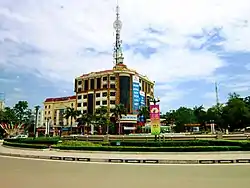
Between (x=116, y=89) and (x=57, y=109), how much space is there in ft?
118

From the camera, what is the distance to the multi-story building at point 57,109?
114 meters

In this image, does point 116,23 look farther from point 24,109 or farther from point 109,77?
point 24,109

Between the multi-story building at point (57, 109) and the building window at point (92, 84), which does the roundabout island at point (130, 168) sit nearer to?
the building window at point (92, 84)

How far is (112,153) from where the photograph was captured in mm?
26828

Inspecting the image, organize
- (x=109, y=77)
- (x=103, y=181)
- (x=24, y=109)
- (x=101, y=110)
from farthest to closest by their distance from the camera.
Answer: (x=24, y=109), (x=109, y=77), (x=101, y=110), (x=103, y=181)

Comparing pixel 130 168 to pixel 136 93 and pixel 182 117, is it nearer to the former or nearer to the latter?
pixel 136 93

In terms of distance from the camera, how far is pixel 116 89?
91.2m

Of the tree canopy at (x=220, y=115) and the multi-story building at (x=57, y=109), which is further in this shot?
the multi-story building at (x=57, y=109)

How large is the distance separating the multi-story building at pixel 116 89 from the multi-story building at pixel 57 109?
54.5 feet

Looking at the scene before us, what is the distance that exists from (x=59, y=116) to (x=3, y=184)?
107m

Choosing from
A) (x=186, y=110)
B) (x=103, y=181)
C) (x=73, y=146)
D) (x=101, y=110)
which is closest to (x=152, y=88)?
(x=186, y=110)

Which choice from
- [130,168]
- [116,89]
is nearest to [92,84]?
[116,89]

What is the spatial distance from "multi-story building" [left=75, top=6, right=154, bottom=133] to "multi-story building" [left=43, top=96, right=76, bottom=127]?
16.6 m

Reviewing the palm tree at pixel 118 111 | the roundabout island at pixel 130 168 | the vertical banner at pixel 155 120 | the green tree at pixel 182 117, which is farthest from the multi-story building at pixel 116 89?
the vertical banner at pixel 155 120
